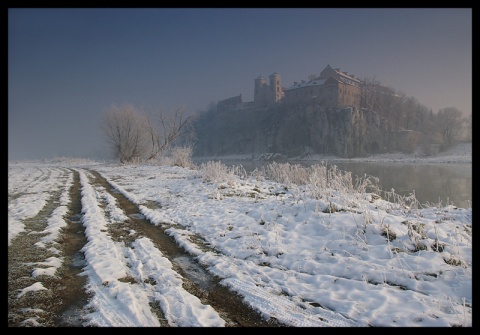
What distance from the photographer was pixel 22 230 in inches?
252

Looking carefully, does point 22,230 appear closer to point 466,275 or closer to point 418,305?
point 418,305

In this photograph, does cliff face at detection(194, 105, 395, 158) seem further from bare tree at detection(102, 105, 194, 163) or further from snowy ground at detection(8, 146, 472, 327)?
snowy ground at detection(8, 146, 472, 327)

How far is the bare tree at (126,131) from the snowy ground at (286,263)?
26.8 meters

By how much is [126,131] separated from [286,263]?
33.7m

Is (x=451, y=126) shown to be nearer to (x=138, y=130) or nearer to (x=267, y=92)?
(x=267, y=92)

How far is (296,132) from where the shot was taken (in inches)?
2913

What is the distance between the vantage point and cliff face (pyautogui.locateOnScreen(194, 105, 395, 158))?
63594 millimetres

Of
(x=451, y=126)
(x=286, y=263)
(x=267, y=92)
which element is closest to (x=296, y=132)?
(x=267, y=92)

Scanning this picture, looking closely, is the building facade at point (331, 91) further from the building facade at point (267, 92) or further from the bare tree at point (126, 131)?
the bare tree at point (126, 131)

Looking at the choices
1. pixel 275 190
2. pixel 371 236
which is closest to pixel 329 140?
pixel 275 190

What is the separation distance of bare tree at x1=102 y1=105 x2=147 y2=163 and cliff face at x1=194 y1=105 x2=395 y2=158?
150 ft

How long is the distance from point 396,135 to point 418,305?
70.5m

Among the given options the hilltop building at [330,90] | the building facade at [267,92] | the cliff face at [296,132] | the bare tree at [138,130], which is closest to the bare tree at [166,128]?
the bare tree at [138,130]

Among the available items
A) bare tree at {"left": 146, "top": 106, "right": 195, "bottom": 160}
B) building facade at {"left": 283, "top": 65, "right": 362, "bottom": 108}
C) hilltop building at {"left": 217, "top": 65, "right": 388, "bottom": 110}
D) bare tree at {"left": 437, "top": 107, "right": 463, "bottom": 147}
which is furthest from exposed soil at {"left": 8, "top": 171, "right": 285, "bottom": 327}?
building facade at {"left": 283, "top": 65, "right": 362, "bottom": 108}
